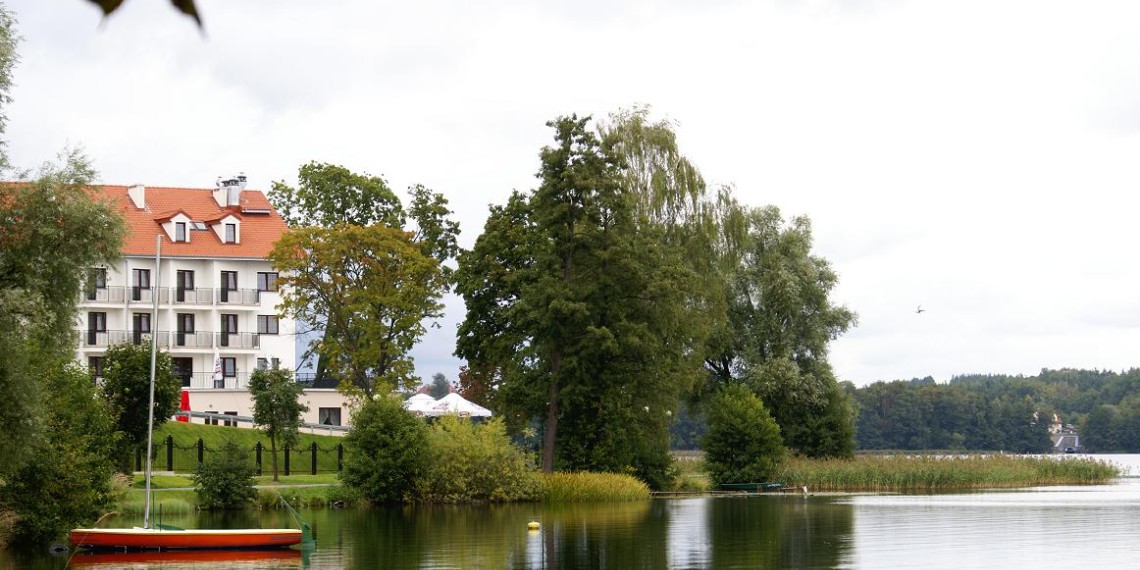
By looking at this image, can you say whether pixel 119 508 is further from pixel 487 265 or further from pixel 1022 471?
pixel 1022 471

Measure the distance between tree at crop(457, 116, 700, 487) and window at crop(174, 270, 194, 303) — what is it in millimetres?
27811

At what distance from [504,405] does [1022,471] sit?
Result: 1116 inches

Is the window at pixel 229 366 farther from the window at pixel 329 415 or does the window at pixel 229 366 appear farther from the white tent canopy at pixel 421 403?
the white tent canopy at pixel 421 403

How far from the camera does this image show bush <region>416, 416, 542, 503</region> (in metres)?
55.0

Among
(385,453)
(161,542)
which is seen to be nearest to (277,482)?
(385,453)

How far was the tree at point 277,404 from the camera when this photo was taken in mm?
55594

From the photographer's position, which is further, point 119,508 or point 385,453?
point 385,453

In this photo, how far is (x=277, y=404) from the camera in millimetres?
55719

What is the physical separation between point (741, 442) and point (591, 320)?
40.9ft

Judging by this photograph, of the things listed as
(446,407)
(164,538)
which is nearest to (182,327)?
(446,407)

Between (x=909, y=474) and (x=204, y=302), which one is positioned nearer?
(x=909, y=474)

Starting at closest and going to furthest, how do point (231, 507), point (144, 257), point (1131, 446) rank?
point (231, 507) → point (144, 257) → point (1131, 446)

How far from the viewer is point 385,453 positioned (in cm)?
5275

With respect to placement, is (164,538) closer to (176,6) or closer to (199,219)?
(176,6)
